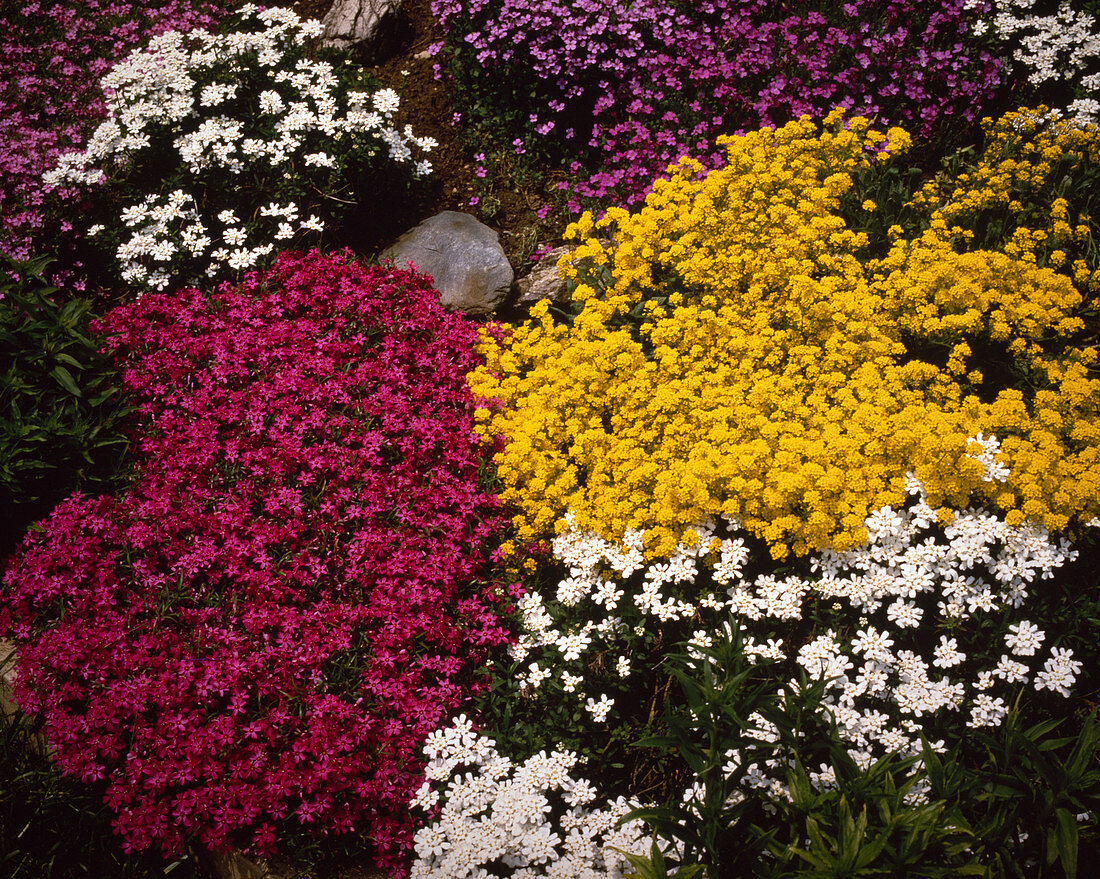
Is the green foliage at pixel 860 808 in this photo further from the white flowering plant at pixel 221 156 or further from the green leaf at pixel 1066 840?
the white flowering plant at pixel 221 156

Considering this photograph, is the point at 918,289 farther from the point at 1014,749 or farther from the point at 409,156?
the point at 409,156

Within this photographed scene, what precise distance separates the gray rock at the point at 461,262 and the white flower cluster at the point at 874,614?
8.69 ft

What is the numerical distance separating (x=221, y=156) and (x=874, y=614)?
5.92 m

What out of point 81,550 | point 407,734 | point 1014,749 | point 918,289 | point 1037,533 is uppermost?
point 918,289

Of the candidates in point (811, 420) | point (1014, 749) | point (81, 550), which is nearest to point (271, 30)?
point (81, 550)

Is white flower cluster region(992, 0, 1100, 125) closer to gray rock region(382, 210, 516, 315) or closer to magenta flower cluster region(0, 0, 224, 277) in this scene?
gray rock region(382, 210, 516, 315)

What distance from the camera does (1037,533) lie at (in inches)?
139

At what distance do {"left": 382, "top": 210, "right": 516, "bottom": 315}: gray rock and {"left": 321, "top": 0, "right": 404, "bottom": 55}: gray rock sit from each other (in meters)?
3.37

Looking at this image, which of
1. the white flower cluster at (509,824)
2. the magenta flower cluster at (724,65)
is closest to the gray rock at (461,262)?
the magenta flower cluster at (724,65)

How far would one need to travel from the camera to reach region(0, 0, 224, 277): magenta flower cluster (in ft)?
18.8

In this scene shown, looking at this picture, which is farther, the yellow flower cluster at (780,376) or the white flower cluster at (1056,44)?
the white flower cluster at (1056,44)

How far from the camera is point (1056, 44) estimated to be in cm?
608

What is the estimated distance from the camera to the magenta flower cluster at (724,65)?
6039 millimetres

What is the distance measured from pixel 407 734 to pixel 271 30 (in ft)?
20.9
